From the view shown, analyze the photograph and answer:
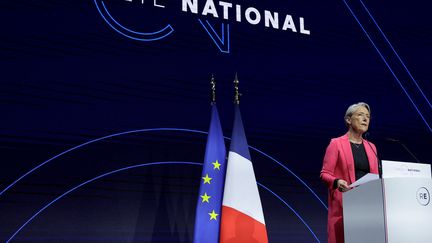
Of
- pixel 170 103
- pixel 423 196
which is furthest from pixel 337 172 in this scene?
pixel 170 103

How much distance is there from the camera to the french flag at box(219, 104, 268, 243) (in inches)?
153

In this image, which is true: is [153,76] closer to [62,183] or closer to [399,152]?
[62,183]

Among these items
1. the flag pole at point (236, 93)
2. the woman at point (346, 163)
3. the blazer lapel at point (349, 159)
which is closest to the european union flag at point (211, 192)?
A: the flag pole at point (236, 93)

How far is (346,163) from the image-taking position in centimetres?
355

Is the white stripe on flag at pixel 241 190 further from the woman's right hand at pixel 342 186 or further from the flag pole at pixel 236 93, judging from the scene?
the woman's right hand at pixel 342 186

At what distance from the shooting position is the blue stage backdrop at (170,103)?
3910 millimetres

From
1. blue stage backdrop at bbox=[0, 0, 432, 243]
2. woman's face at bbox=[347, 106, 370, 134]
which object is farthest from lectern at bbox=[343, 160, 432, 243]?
woman's face at bbox=[347, 106, 370, 134]

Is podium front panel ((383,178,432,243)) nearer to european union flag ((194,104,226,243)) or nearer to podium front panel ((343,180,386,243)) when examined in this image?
podium front panel ((343,180,386,243))

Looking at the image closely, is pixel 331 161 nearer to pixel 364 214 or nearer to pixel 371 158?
pixel 371 158

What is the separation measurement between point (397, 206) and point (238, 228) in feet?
4.17

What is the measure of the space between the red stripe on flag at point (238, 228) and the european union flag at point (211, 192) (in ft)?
0.18

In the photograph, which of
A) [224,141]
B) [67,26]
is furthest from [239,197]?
[67,26]

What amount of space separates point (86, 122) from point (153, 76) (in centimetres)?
60

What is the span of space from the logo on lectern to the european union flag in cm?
139
